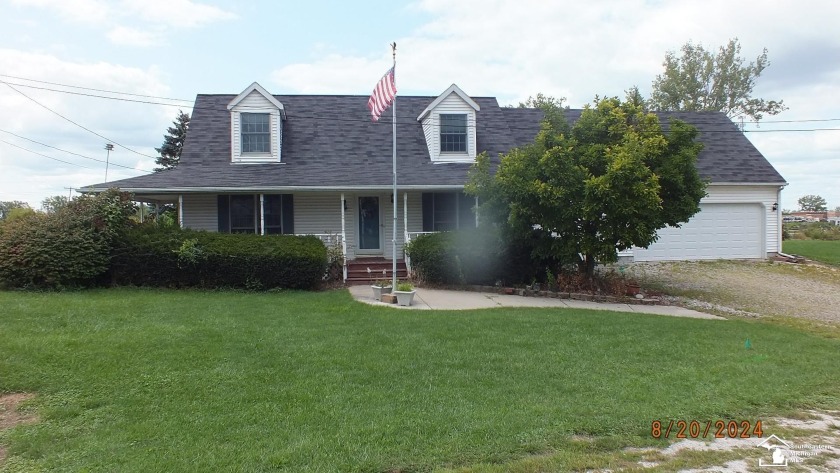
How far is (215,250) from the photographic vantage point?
11.9 m

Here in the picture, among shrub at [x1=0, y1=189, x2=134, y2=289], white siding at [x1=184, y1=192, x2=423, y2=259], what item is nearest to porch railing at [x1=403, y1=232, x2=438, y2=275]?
white siding at [x1=184, y1=192, x2=423, y2=259]

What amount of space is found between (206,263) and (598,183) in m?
8.88

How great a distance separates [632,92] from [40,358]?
40.9 feet

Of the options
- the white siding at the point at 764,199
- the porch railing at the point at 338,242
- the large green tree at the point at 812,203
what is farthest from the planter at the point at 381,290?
the large green tree at the point at 812,203

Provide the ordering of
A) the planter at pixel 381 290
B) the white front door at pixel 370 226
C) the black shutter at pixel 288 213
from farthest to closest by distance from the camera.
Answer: the white front door at pixel 370 226 → the black shutter at pixel 288 213 → the planter at pixel 381 290

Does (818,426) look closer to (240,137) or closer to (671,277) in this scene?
(671,277)

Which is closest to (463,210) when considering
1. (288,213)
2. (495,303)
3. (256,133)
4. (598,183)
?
(288,213)

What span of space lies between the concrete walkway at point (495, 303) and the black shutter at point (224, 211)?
516 cm

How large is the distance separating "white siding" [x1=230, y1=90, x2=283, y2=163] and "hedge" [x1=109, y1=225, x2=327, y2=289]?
3.95 metres

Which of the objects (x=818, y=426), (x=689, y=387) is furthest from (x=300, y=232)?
(x=818, y=426)

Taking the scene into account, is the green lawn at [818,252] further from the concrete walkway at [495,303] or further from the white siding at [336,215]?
the white siding at [336,215]

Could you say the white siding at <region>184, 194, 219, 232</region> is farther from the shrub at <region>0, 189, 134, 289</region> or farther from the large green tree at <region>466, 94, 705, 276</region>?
the large green tree at <region>466, 94, 705, 276</region>

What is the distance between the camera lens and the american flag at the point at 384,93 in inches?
450

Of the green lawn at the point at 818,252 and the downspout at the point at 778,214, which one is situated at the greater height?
the downspout at the point at 778,214
